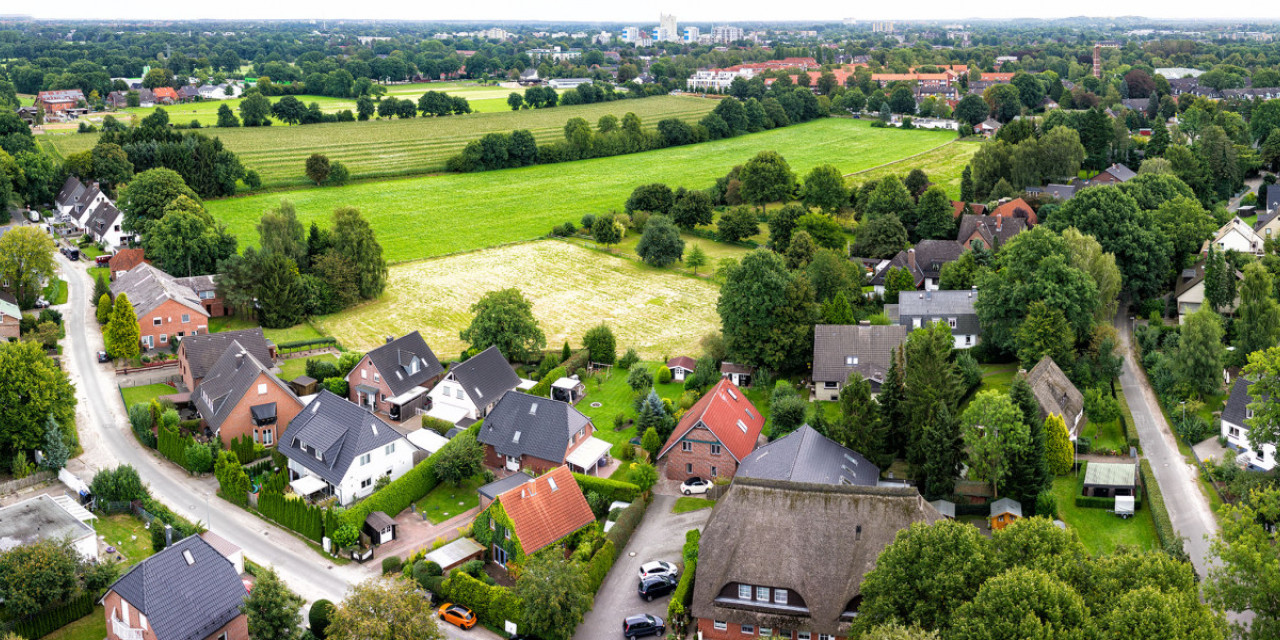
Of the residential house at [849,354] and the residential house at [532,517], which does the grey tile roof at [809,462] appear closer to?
the residential house at [532,517]

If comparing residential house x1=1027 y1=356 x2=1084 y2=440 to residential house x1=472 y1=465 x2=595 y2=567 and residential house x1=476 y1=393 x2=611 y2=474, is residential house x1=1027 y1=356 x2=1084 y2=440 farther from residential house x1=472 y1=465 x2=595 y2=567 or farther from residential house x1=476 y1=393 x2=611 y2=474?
residential house x1=472 y1=465 x2=595 y2=567

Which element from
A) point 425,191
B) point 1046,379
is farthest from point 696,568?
point 425,191

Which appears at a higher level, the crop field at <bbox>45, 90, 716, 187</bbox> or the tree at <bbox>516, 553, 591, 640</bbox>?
the crop field at <bbox>45, 90, 716, 187</bbox>

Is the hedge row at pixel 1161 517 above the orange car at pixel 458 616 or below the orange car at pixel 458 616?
above

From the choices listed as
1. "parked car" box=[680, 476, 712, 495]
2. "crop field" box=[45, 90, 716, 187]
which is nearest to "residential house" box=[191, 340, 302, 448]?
"parked car" box=[680, 476, 712, 495]

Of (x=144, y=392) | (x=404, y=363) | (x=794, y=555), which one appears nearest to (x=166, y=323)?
(x=144, y=392)

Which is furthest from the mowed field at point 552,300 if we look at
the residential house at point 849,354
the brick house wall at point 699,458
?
the brick house wall at point 699,458
